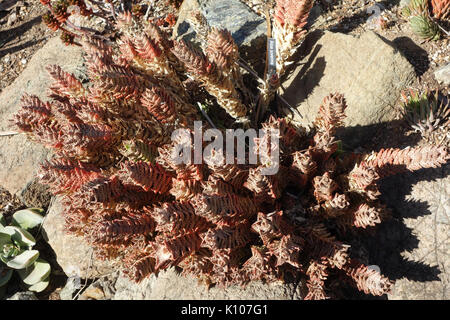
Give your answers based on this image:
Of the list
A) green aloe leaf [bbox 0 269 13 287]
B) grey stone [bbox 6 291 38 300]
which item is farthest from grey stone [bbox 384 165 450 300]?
green aloe leaf [bbox 0 269 13 287]

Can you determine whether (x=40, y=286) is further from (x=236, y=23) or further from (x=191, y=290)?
(x=236, y=23)

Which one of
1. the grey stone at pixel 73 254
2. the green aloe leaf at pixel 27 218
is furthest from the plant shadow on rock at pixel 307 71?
the green aloe leaf at pixel 27 218

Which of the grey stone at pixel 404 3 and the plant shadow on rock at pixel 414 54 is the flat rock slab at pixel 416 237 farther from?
the grey stone at pixel 404 3

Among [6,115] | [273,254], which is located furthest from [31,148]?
[273,254]

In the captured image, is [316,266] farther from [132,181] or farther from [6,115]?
[6,115]

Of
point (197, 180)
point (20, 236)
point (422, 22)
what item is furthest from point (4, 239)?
point (422, 22)
